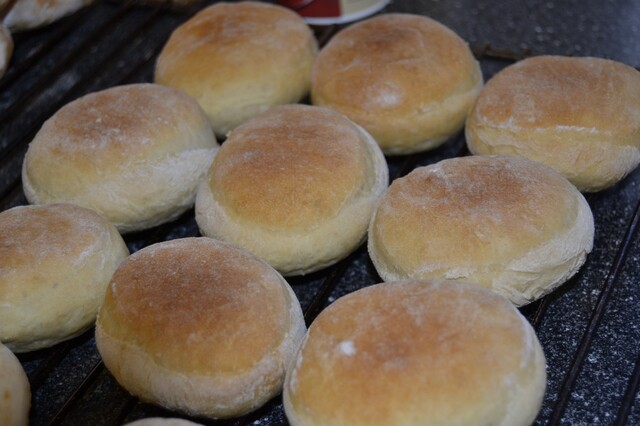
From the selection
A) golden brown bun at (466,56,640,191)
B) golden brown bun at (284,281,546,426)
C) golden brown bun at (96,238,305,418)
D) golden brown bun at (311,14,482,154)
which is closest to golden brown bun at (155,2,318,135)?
golden brown bun at (311,14,482,154)

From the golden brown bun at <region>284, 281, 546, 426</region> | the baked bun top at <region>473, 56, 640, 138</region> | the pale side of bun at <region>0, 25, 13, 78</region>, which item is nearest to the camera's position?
the golden brown bun at <region>284, 281, 546, 426</region>

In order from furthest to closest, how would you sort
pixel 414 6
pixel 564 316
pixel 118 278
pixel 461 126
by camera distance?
pixel 414 6 → pixel 461 126 → pixel 564 316 → pixel 118 278

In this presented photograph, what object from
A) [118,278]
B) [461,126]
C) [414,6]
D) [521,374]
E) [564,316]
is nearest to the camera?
[521,374]

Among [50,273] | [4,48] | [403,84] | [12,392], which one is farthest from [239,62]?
[12,392]

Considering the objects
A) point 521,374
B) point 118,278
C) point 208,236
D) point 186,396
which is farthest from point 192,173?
point 521,374

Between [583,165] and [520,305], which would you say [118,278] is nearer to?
[520,305]

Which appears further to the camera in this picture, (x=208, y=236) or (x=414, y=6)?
(x=414, y=6)

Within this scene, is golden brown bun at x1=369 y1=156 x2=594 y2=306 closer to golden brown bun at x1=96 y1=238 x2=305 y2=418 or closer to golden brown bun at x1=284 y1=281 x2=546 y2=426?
golden brown bun at x1=284 y1=281 x2=546 y2=426

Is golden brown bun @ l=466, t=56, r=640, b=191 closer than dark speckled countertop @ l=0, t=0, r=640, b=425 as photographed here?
No
